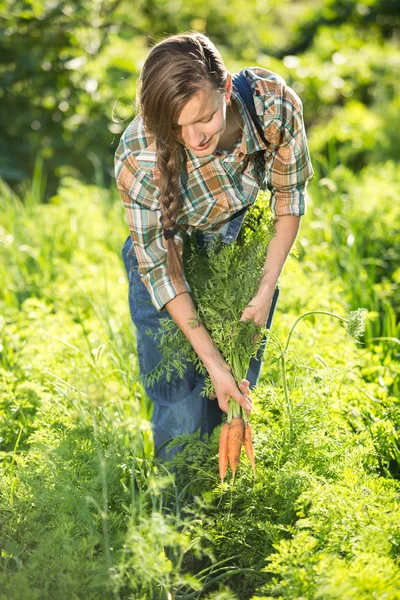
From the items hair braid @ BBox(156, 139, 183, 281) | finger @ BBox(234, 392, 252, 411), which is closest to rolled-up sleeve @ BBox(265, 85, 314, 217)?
hair braid @ BBox(156, 139, 183, 281)

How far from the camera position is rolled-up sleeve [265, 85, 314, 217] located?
1.95 meters

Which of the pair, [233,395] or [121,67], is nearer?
[233,395]

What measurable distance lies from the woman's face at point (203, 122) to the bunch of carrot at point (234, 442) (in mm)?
744

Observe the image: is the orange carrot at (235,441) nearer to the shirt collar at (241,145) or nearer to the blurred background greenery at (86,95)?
the shirt collar at (241,145)

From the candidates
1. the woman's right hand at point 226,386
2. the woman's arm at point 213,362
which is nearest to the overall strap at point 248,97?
the woman's arm at point 213,362

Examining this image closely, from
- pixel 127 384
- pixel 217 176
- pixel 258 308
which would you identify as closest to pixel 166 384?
pixel 127 384

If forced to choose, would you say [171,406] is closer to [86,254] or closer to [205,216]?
[205,216]

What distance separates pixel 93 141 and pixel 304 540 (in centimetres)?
427

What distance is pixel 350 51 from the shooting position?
23.5 ft

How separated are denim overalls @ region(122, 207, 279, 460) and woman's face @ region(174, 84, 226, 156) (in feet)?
1.27

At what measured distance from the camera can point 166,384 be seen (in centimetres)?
223

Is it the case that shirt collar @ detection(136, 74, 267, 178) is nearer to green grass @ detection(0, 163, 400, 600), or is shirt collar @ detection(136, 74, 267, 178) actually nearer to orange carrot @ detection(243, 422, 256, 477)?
green grass @ detection(0, 163, 400, 600)

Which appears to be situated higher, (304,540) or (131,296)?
(131,296)

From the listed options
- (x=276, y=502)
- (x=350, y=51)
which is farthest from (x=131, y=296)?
(x=350, y=51)
